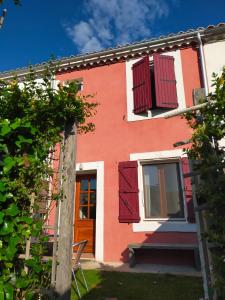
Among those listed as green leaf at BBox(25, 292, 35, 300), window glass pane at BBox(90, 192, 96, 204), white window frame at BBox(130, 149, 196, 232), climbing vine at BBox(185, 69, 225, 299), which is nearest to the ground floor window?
white window frame at BBox(130, 149, 196, 232)

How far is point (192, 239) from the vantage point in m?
6.18

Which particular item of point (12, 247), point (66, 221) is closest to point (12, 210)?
point (12, 247)

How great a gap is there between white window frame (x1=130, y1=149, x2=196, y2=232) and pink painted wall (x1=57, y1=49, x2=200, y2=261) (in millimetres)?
129

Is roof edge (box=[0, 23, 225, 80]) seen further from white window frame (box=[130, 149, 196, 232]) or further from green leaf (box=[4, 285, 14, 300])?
green leaf (box=[4, 285, 14, 300])

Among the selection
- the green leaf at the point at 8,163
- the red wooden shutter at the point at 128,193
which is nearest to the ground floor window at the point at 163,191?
the red wooden shutter at the point at 128,193

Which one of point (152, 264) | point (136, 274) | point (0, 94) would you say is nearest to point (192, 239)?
point (152, 264)

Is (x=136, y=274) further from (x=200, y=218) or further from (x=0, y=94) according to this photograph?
(x=0, y=94)

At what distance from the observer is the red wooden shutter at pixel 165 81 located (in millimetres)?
7470

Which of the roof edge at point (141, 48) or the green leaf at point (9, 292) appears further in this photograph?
the roof edge at point (141, 48)

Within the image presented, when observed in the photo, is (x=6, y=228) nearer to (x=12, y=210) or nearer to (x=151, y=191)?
(x=12, y=210)

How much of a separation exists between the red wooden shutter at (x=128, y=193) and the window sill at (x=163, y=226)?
0.18 m

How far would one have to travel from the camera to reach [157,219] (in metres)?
6.70

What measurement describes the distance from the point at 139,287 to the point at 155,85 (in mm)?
5424

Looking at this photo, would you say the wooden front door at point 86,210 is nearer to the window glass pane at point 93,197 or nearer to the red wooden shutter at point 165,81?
the window glass pane at point 93,197
